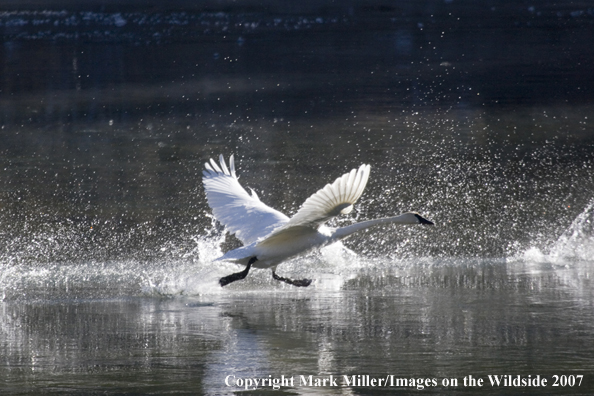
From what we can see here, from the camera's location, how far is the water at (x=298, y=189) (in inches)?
226

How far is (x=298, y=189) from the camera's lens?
39.7 feet

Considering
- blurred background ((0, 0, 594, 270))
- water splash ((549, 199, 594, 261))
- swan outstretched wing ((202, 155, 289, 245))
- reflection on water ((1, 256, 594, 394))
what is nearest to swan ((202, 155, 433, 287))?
swan outstretched wing ((202, 155, 289, 245))

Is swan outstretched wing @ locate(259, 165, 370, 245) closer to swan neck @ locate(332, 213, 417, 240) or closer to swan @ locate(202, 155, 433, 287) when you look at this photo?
swan @ locate(202, 155, 433, 287)

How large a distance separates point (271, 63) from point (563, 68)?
6397mm

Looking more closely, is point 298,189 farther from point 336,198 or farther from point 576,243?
point 336,198

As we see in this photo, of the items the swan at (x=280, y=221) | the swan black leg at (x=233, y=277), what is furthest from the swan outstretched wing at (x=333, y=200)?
A: the swan black leg at (x=233, y=277)

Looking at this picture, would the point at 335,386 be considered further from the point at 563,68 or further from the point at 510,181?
the point at 563,68

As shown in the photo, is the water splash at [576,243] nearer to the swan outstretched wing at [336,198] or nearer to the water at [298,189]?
the water at [298,189]

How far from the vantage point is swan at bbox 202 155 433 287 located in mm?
6781

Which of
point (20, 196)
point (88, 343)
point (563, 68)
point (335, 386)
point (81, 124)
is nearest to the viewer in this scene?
point (335, 386)

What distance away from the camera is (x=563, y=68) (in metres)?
19.0

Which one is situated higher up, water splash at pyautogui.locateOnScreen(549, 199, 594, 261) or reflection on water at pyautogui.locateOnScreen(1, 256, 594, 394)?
water splash at pyautogui.locateOnScreen(549, 199, 594, 261)

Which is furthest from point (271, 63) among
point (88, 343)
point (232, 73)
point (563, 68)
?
point (88, 343)

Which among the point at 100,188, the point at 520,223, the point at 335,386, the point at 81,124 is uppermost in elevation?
the point at 81,124
